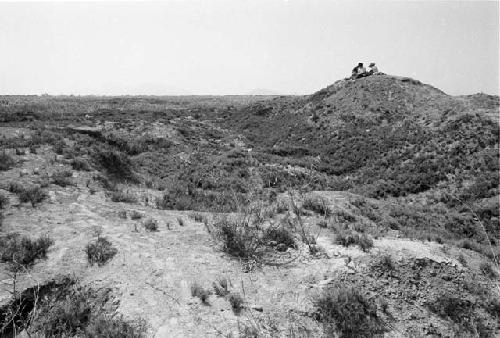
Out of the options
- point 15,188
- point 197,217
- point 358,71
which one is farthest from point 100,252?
point 358,71

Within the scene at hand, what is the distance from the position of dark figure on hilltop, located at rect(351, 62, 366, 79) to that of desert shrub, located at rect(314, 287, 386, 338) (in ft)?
170

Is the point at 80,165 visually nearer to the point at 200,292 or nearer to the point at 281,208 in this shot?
the point at 281,208

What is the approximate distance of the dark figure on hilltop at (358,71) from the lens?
52.5 metres

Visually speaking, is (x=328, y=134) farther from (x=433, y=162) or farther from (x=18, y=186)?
(x=18, y=186)

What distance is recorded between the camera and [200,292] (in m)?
6.10

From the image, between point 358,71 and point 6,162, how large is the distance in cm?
5261

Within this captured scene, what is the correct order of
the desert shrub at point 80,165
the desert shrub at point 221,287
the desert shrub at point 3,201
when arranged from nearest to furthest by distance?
1. the desert shrub at point 221,287
2. the desert shrub at point 3,201
3. the desert shrub at point 80,165

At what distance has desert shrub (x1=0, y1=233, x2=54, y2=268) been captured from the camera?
22.0ft

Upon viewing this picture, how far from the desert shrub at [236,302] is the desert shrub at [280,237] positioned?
2236 mm

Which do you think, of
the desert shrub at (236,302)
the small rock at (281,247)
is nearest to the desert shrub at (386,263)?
the small rock at (281,247)

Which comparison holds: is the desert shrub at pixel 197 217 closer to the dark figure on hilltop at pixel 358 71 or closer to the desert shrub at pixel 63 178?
the desert shrub at pixel 63 178

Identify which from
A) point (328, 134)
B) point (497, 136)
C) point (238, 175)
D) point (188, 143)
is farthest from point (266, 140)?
point (497, 136)

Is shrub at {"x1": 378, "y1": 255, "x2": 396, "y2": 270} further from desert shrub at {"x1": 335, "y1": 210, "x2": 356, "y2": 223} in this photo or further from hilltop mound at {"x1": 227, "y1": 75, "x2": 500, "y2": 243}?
hilltop mound at {"x1": 227, "y1": 75, "x2": 500, "y2": 243}

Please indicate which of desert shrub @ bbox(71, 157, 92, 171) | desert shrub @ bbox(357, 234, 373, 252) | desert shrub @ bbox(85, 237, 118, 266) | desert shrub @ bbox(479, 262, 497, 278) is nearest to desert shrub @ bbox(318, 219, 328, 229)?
desert shrub @ bbox(357, 234, 373, 252)
